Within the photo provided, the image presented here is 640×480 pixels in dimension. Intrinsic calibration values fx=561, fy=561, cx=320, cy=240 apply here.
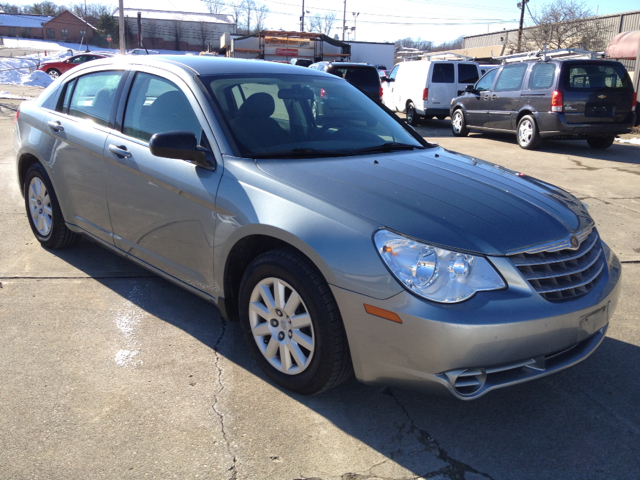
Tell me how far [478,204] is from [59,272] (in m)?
3.42

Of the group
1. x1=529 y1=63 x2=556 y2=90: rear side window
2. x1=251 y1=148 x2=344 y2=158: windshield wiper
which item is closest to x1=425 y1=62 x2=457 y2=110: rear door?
x1=529 y1=63 x2=556 y2=90: rear side window

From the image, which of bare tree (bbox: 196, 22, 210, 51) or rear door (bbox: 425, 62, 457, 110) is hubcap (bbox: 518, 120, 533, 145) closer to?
rear door (bbox: 425, 62, 457, 110)

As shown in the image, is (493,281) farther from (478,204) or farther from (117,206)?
(117,206)

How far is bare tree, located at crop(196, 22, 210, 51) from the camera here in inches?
3066

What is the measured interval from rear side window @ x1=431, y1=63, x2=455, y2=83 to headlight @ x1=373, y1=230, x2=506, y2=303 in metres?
14.6

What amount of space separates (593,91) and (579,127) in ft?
2.37

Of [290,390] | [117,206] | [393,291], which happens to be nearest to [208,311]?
[117,206]

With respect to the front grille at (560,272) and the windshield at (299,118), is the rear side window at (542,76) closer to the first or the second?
the windshield at (299,118)

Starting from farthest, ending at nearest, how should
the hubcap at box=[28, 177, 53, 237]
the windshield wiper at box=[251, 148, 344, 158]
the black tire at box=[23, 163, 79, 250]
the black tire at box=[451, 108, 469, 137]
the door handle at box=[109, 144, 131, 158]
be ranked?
1. the black tire at box=[451, 108, 469, 137]
2. the hubcap at box=[28, 177, 53, 237]
3. the black tire at box=[23, 163, 79, 250]
4. the door handle at box=[109, 144, 131, 158]
5. the windshield wiper at box=[251, 148, 344, 158]

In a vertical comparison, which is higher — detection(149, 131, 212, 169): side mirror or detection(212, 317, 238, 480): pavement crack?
detection(149, 131, 212, 169): side mirror

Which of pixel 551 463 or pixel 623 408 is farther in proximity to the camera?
pixel 623 408

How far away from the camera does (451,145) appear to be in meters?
12.4

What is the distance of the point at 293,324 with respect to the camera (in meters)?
2.78

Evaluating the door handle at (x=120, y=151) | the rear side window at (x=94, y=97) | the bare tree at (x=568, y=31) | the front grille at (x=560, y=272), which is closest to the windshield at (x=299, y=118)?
the door handle at (x=120, y=151)
